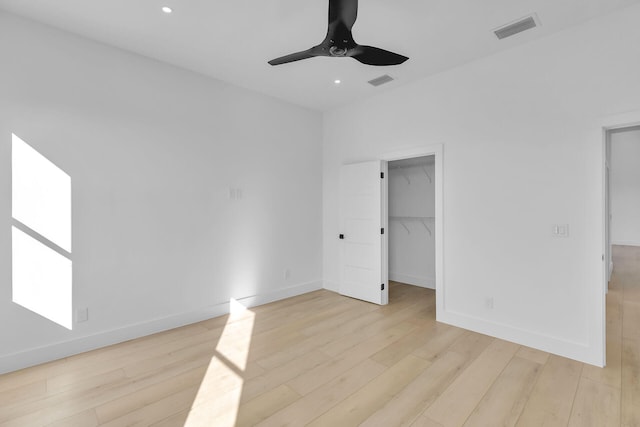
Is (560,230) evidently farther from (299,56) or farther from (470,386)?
(299,56)

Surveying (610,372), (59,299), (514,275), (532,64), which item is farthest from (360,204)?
(59,299)

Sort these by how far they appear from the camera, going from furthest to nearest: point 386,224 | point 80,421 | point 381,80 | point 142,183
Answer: point 386,224 < point 381,80 < point 142,183 < point 80,421

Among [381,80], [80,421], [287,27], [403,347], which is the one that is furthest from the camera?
[381,80]

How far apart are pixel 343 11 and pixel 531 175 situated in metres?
2.43

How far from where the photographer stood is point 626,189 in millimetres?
9391

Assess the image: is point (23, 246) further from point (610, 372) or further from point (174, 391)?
point (610, 372)

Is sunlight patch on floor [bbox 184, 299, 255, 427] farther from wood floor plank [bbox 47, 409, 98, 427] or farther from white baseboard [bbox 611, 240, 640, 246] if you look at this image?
white baseboard [bbox 611, 240, 640, 246]

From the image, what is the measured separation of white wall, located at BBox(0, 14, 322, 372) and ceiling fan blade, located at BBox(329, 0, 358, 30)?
2.33m

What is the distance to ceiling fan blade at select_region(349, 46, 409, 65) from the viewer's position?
2307mm

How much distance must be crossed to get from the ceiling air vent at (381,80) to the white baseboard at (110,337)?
10.9ft

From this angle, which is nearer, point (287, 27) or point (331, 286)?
point (287, 27)

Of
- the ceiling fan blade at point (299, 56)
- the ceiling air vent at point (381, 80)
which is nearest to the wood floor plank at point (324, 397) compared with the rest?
the ceiling fan blade at point (299, 56)

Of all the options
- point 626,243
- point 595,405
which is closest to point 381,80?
point 595,405

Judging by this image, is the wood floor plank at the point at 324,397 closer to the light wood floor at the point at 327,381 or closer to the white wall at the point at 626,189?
the light wood floor at the point at 327,381
